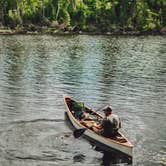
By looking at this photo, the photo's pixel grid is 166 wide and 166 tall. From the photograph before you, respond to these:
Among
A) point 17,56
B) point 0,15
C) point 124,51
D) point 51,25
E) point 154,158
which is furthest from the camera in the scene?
point 0,15

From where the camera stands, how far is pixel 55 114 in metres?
41.2

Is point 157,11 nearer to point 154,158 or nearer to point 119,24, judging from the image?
point 119,24

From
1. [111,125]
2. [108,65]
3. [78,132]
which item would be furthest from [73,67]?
[111,125]

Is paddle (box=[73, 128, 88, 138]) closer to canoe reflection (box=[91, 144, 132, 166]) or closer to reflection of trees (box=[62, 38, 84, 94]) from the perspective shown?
canoe reflection (box=[91, 144, 132, 166])

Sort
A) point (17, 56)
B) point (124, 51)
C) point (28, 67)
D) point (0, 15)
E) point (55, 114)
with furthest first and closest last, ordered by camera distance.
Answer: point (0, 15), point (124, 51), point (17, 56), point (28, 67), point (55, 114)

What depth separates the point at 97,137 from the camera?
32312mm

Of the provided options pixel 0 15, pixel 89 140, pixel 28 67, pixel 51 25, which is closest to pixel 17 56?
pixel 28 67

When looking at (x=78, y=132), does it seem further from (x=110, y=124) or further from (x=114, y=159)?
(x=114, y=159)

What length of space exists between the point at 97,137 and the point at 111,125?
1826 millimetres

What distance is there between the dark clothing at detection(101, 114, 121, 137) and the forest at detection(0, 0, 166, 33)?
119649 mm

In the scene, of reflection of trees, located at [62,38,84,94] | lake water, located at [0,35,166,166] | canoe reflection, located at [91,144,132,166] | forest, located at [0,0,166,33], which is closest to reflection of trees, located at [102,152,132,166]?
canoe reflection, located at [91,144,132,166]

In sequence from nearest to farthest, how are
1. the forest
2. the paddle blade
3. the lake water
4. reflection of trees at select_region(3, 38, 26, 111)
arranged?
the lake water → the paddle blade → reflection of trees at select_region(3, 38, 26, 111) → the forest

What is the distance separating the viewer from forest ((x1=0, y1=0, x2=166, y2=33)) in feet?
500

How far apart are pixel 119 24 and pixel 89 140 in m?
128
